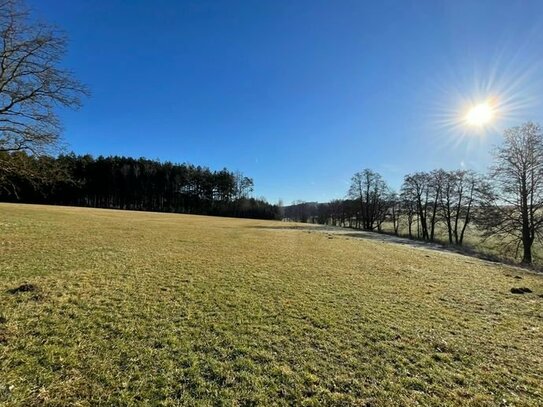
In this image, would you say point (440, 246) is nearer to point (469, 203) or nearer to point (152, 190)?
point (469, 203)

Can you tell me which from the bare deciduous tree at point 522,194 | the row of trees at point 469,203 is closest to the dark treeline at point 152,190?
the row of trees at point 469,203

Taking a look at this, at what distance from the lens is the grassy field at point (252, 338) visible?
3855mm

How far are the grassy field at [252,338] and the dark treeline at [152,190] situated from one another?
73274 mm

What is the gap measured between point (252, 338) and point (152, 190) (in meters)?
85.4

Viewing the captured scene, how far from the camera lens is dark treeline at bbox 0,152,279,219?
7300cm

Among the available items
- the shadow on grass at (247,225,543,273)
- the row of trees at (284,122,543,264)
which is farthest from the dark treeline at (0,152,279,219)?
the shadow on grass at (247,225,543,273)

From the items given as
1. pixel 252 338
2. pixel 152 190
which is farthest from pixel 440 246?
pixel 152 190

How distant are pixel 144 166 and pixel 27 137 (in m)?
78.5

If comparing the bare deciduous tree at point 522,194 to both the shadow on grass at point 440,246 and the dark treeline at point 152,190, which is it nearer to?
the shadow on grass at point 440,246

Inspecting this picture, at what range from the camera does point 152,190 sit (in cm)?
8175

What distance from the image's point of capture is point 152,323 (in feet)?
19.4

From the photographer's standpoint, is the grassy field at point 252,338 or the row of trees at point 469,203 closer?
the grassy field at point 252,338

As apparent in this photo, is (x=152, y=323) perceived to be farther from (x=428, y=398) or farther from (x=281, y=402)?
(x=428, y=398)

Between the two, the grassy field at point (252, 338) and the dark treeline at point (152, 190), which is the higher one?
the dark treeline at point (152, 190)
